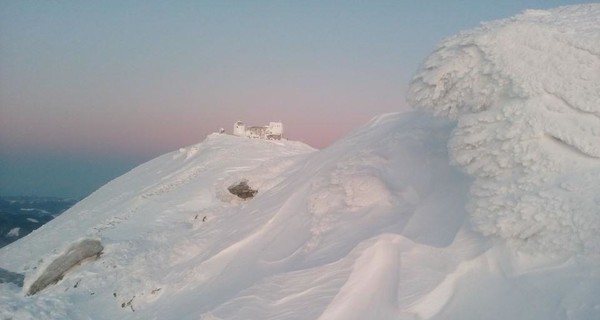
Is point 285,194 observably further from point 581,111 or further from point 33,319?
point 581,111

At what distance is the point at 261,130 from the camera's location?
38.7m

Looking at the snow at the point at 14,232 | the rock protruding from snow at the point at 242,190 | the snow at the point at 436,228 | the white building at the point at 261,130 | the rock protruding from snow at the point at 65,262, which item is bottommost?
the snow at the point at 14,232

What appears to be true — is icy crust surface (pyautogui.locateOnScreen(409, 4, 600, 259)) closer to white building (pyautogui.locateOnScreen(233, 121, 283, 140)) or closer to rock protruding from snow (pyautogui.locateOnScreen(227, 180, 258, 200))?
rock protruding from snow (pyautogui.locateOnScreen(227, 180, 258, 200))

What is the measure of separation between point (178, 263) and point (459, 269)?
8.19 metres

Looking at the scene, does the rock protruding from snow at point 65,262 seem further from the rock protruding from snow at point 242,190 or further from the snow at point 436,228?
the rock protruding from snow at point 242,190

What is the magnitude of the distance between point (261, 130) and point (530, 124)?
32.0 metres

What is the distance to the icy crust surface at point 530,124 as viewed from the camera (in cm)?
667

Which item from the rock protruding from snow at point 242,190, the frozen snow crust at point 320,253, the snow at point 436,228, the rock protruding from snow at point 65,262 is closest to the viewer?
the snow at point 436,228

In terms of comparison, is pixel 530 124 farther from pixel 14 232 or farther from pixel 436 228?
pixel 14 232

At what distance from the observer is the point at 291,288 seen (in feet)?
28.1

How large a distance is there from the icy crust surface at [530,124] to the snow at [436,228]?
2cm

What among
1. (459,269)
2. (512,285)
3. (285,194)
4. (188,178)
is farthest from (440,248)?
(188,178)

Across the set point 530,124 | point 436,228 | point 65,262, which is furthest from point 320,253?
point 65,262

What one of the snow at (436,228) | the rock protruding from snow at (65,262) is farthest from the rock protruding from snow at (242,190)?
the rock protruding from snow at (65,262)
